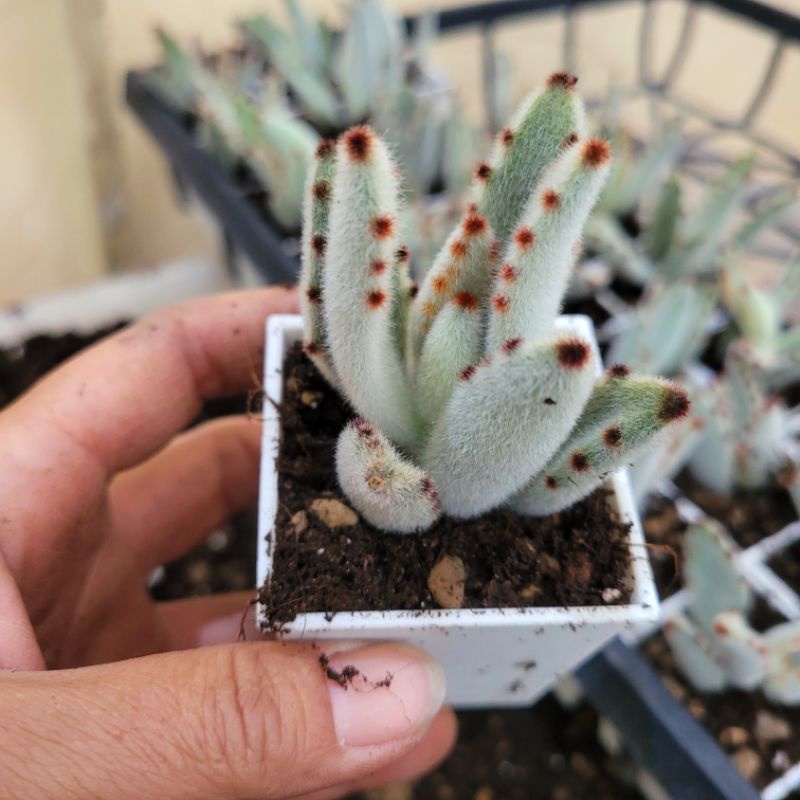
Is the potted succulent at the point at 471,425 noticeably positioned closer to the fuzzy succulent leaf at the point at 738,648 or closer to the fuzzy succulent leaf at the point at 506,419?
the fuzzy succulent leaf at the point at 506,419

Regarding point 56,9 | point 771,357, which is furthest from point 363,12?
point 771,357

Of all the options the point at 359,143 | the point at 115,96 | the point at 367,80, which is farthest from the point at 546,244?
the point at 115,96

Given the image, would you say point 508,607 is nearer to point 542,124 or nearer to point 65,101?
point 542,124

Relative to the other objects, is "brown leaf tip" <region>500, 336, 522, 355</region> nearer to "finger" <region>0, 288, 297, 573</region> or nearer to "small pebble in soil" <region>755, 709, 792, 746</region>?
"finger" <region>0, 288, 297, 573</region>

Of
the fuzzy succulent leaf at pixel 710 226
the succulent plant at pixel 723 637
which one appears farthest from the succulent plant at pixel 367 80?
the succulent plant at pixel 723 637

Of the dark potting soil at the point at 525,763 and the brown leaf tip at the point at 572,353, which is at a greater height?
the brown leaf tip at the point at 572,353

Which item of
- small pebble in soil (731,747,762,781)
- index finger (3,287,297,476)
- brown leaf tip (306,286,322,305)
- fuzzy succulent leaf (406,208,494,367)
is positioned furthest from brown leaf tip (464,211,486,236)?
small pebble in soil (731,747,762,781)

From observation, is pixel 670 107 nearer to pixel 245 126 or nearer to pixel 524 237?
pixel 245 126

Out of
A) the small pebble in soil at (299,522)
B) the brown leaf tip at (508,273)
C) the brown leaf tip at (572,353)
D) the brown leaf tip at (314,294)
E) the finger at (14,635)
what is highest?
the brown leaf tip at (508,273)
